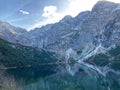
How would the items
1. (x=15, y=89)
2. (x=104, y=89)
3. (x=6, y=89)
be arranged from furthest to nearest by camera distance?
(x=104, y=89) → (x=15, y=89) → (x=6, y=89)

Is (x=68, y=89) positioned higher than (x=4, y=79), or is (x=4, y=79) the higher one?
(x=4, y=79)

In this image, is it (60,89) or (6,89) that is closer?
(6,89)

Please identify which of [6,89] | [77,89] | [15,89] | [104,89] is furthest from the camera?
[77,89]

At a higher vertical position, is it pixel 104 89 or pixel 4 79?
pixel 4 79

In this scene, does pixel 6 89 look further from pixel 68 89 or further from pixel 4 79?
pixel 68 89

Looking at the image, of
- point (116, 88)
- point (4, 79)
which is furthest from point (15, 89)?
point (116, 88)

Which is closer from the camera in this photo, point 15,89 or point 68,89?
point 15,89

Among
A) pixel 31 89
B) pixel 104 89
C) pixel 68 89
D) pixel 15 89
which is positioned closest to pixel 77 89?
pixel 68 89

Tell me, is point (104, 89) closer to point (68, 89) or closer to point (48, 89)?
point (68, 89)

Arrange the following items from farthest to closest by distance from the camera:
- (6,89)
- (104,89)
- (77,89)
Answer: (77,89), (104,89), (6,89)
